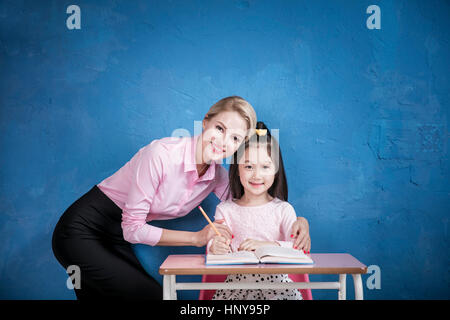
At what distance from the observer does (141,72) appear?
Answer: 2234mm

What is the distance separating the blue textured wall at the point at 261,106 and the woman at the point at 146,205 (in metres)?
0.27

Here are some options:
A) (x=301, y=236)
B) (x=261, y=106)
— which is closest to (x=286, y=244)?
(x=301, y=236)

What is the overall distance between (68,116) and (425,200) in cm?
215

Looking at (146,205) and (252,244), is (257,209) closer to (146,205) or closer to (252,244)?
(252,244)

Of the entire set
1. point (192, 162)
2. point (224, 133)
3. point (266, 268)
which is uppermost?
point (224, 133)

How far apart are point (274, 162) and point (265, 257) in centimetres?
56

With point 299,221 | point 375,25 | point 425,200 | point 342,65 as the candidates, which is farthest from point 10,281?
point 375,25

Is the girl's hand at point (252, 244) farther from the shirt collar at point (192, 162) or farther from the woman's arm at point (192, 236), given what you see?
the shirt collar at point (192, 162)

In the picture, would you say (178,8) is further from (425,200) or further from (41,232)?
(425,200)

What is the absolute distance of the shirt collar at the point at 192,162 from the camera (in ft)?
6.15

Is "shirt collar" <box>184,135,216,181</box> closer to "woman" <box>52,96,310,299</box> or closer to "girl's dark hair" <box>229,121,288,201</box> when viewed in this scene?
"woman" <box>52,96,310,299</box>

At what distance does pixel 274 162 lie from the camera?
191 centimetres

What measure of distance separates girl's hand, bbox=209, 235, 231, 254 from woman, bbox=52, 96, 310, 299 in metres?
0.06

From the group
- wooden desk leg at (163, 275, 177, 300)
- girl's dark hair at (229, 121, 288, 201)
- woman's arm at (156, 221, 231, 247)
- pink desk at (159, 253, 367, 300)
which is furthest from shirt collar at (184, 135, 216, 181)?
wooden desk leg at (163, 275, 177, 300)
